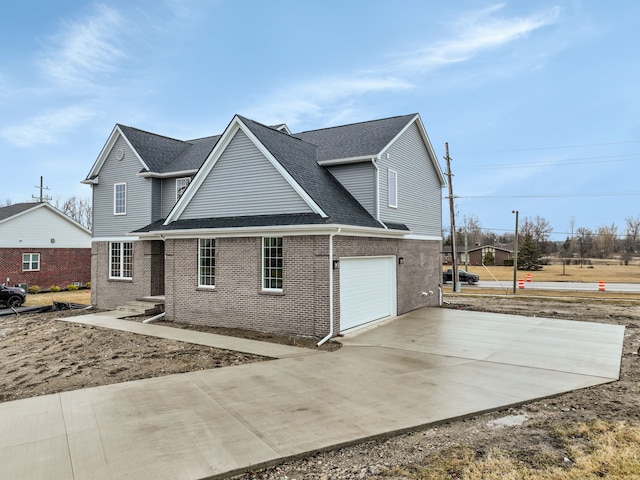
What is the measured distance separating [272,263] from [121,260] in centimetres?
1018

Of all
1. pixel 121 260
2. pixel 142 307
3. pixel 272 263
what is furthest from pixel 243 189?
pixel 121 260

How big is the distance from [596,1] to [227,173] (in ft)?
45.6

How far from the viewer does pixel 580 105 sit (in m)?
28.9

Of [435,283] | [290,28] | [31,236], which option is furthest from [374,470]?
[31,236]

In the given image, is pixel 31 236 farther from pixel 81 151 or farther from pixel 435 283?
pixel 435 283

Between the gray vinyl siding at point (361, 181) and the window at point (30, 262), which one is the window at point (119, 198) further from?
the window at point (30, 262)

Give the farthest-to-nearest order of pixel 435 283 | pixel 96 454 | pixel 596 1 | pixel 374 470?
pixel 435 283 < pixel 596 1 < pixel 96 454 < pixel 374 470

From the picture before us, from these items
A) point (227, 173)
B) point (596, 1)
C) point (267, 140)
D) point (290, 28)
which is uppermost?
point (290, 28)

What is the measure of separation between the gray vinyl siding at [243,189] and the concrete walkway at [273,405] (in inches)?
201

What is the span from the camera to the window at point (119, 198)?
60.8 ft

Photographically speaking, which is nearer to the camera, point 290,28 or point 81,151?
point 290,28

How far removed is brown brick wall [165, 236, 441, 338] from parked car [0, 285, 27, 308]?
12852mm

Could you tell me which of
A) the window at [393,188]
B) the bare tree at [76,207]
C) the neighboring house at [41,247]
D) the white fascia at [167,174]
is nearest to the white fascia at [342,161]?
the window at [393,188]

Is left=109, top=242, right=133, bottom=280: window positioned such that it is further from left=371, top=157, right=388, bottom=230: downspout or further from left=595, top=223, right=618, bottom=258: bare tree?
left=595, top=223, right=618, bottom=258: bare tree
